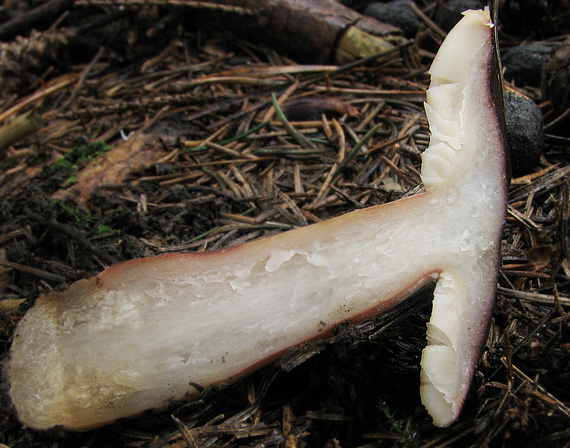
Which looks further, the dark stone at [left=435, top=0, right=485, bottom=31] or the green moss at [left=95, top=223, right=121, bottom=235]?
the dark stone at [left=435, top=0, right=485, bottom=31]

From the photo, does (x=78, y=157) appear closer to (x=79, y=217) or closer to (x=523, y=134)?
(x=79, y=217)

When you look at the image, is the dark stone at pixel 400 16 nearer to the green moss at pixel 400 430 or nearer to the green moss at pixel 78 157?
the green moss at pixel 78 157

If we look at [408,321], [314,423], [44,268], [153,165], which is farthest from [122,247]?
[408,321]

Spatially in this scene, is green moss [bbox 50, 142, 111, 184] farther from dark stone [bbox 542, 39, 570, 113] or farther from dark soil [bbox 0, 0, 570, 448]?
dark stone [bbox 542, 39, 570, 113]

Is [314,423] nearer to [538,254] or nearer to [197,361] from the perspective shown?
[197,361]

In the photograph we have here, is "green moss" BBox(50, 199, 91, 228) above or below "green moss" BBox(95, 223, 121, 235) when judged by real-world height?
above

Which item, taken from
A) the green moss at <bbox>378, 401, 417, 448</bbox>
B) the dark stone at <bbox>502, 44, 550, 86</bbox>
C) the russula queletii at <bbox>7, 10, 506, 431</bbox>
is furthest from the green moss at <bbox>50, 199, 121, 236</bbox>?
the dark stone at <bbox>502, 44, 550, 86</bbox>

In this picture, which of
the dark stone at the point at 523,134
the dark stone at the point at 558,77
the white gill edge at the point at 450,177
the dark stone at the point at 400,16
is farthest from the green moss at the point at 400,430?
the dark stone at the point at 400,16
